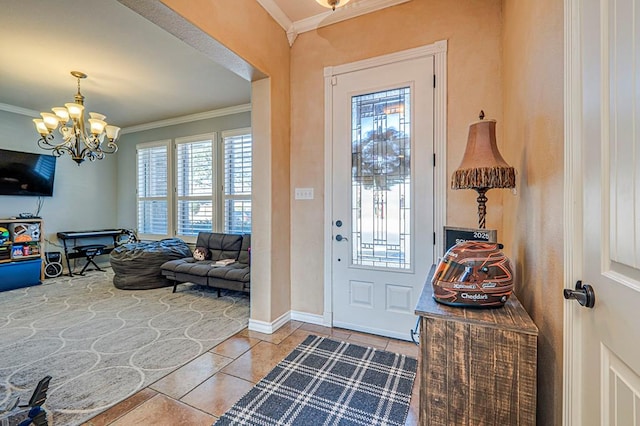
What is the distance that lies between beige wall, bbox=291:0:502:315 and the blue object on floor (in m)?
4.50

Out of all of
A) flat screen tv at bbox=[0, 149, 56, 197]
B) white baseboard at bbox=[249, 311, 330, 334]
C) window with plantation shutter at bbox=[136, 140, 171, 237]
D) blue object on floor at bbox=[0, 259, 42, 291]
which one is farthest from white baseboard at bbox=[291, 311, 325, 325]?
flat screen tv at bbox=[0, 149, 56, 197]

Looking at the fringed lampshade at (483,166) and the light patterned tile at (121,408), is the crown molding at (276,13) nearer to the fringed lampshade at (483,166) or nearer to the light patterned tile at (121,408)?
the fringed lampshade at (483,166)

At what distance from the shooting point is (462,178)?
1573 millimetres

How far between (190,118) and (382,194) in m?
4.33

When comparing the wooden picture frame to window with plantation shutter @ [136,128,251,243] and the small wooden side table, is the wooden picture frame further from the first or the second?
window with plantation shutter @ [136,128,251,243]

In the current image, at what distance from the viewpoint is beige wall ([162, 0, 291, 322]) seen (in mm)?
2480

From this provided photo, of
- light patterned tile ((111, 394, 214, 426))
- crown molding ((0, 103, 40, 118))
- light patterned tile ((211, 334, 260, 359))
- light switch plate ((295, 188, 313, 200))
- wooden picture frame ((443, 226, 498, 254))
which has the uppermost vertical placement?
crown molding ((0, 103, 40, 118))

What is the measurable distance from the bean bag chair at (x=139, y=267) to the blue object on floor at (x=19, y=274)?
4.53ft

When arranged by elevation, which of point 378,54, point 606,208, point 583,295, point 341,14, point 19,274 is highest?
point 341,14

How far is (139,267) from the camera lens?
163 inches

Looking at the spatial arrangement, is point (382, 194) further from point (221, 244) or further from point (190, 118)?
point (190, 118)

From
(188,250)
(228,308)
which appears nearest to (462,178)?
(228,308)

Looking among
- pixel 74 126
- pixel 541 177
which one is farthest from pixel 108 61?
pixel 541 177

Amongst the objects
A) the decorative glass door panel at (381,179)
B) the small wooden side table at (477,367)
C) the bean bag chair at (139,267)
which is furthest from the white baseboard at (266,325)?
the bean bag chair at (139,267)
